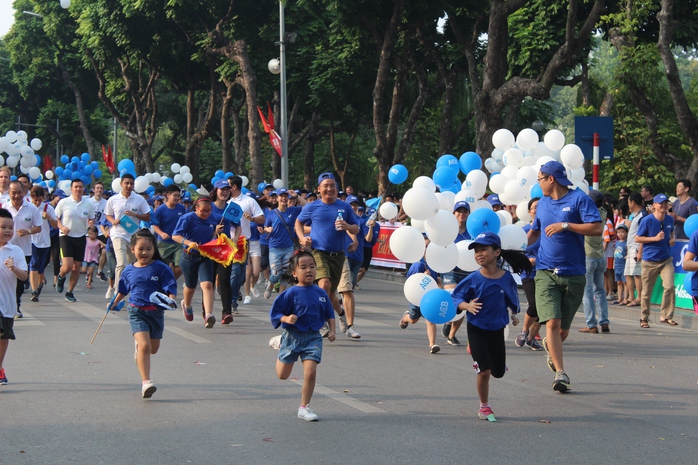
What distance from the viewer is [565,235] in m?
8.12

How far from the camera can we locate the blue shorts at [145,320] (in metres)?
7.57

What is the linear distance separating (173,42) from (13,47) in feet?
66.0

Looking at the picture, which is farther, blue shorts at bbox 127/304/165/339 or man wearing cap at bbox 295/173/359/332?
man wearing cap at bbox 295/173/359/332

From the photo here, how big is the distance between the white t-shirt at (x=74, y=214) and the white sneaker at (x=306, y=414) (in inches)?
350

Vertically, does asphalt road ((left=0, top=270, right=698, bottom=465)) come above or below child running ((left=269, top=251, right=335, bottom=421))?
below

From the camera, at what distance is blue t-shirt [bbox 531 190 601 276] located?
26.2 feet

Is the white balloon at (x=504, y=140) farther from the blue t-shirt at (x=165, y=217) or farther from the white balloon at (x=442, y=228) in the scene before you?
the white balloon at (x=442, y=228)

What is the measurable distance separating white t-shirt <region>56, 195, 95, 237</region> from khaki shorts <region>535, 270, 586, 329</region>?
28.8 feet

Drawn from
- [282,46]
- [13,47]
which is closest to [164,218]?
[282,46]

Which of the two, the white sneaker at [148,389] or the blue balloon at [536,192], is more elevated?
the blue balloon at [536,192]

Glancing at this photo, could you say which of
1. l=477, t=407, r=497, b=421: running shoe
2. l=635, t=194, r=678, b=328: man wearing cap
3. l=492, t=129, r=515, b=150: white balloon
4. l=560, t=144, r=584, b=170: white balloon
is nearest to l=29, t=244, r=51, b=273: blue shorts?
l=492, t=129, r=515, b=150: white balloon

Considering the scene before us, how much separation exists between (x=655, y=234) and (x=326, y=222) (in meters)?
4.90

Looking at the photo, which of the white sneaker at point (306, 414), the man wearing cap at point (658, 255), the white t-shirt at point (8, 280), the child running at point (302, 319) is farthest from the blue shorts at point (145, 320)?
the man wearing cap at point (658, 255)

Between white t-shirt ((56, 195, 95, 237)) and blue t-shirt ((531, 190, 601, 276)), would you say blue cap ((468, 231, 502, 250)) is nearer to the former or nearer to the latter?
blue t-shirt ((531, 190, 601, 276))
